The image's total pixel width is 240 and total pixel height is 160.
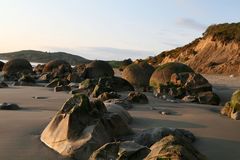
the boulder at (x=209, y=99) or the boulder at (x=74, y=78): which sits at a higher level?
the boulder at (x=209, y=99)

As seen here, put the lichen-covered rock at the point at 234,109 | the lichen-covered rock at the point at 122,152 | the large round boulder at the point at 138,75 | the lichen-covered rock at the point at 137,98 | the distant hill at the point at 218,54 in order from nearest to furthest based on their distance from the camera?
the lichen-covered rock at the point at 122,152 → the lichen-covered rock at the point at 234,109 → the lichen-covered rock at the point at 137,98 → the large round boulder at the point at 138,75 → the distant hill at the point at 218,54

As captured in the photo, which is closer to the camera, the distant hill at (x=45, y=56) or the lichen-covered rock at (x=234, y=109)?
the lichen-covered rock at (x=234, y=109)

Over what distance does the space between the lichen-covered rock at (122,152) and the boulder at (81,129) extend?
2.27 ft

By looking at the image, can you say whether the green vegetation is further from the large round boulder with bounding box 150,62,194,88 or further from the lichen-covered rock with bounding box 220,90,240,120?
the lichen-covered rock with bounding box 220,90,240,120

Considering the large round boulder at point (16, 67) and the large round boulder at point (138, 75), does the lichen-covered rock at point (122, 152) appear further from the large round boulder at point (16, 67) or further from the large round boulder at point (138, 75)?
the large round boulder at point (16, 67)

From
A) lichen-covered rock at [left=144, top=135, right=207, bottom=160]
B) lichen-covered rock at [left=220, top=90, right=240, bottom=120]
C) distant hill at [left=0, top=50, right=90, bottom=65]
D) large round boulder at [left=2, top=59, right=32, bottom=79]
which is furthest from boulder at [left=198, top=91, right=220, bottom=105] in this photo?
distant hill at [left=0, top=50, right=90, bottom=65]

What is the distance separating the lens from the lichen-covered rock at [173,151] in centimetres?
373

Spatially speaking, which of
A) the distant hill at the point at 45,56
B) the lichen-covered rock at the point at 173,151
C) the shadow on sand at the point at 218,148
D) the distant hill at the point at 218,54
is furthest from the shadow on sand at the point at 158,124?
the distant hill at the point at 45,56

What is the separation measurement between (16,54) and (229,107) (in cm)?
12062

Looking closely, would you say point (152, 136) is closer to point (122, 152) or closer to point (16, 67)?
point (122, 152)

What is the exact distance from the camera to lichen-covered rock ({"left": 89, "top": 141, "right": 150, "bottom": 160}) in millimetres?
4430

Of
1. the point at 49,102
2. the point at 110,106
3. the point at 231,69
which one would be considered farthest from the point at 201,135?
the point at 231,69

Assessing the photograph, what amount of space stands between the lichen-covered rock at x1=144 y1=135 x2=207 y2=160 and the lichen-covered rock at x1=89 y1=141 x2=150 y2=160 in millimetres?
337

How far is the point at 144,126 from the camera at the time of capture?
7594 mm
